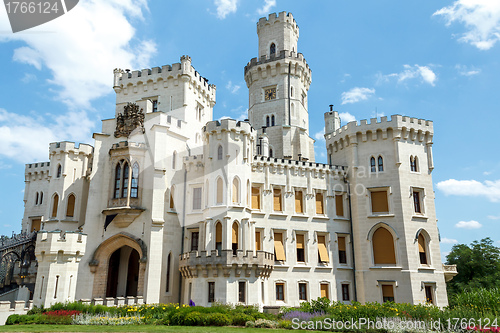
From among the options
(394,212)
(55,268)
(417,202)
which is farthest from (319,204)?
(55,268)

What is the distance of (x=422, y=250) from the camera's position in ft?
115

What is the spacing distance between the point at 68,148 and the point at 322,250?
25.9 m

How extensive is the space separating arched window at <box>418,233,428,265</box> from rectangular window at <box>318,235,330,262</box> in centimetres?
785

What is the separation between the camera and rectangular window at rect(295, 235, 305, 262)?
3569 centimetres

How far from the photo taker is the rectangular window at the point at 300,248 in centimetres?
3569

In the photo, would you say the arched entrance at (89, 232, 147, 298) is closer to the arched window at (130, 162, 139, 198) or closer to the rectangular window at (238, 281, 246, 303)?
the arched window at (130, 162, 139, 198)

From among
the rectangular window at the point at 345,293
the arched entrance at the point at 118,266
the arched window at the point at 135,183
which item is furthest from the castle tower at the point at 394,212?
the arched window at the point at 135,183

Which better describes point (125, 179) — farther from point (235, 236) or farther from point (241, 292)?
point (241, 292)

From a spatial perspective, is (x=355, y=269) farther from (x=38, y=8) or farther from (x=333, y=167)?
(x=38, y=8)

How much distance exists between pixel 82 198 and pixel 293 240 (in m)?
20.5

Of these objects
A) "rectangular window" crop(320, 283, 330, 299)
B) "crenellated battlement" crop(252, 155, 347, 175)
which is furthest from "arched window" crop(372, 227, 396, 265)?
"crenellated battlement" crop(252, 155, 347, 175)

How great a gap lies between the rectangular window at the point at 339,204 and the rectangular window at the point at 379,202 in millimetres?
2937

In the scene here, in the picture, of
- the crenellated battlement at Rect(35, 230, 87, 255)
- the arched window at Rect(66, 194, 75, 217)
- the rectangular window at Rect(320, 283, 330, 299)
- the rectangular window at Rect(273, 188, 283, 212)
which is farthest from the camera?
the arched window at Rect(66, 194, 75, 217)

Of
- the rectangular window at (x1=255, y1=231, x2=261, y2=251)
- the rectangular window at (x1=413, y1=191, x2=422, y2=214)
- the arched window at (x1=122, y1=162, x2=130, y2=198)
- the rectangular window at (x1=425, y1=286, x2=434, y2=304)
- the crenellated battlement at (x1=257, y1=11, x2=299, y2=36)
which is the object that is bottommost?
the rectangular window at (x1=425, y1=286, x2=434, y2=304)
